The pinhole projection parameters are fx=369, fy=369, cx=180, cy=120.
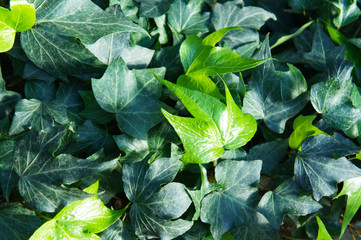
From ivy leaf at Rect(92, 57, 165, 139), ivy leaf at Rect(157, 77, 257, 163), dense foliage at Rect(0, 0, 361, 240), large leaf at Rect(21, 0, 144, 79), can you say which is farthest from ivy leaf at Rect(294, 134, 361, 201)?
large leaf at Rect(21, 0, 144, 79)

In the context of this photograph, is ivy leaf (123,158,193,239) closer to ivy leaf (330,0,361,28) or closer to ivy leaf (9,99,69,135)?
ivy leaf (9,99,69,135)

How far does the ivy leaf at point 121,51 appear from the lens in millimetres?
709

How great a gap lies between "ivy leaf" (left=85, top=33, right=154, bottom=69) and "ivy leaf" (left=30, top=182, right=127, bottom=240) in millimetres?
272

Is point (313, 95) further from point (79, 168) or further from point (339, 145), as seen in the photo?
point (79, 168)

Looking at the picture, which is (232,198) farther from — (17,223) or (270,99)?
(17,223)

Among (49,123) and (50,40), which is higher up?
(50,40)

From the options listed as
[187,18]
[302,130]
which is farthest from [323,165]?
[187,18]

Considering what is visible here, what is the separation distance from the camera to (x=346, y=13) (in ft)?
2.95

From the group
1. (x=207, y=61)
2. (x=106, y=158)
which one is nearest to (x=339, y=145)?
(x=207, y=61)

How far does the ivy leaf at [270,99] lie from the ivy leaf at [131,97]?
0.68 ft

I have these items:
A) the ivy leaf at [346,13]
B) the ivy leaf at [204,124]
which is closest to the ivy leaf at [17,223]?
the ivy leaf at [204,124]

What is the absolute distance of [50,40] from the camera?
2.23 feet

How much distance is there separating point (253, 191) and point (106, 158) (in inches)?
11.6

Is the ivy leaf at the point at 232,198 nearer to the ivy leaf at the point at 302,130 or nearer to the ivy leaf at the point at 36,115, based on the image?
the ivy leaf at the point at 302,130
